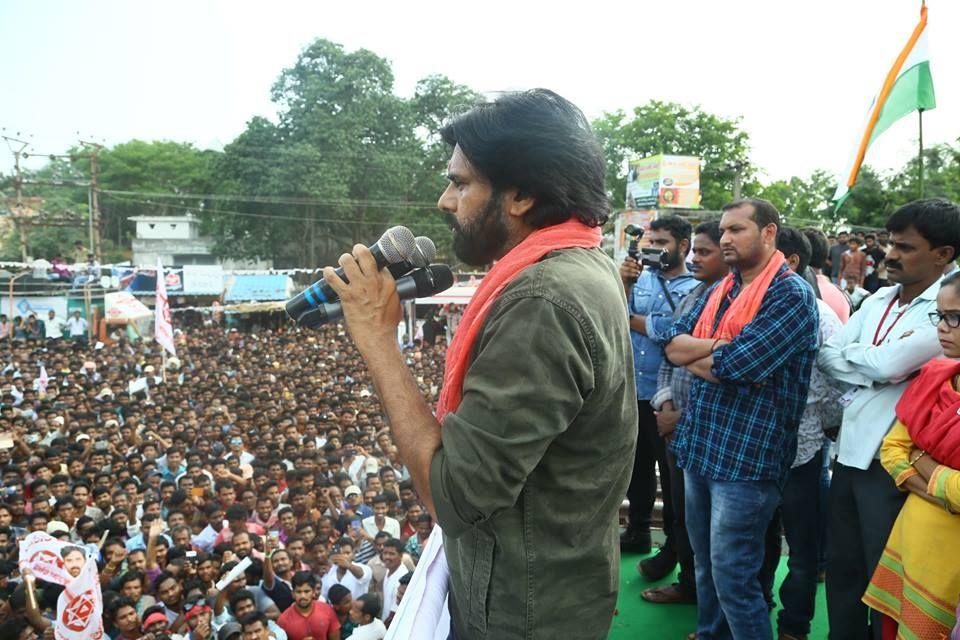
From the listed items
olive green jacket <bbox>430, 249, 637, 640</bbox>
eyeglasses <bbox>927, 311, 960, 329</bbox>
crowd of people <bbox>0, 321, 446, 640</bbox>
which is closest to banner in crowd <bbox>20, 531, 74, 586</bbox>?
crowd of people <bbox>0, 321, 446, 640</bbox>

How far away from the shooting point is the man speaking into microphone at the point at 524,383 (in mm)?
877

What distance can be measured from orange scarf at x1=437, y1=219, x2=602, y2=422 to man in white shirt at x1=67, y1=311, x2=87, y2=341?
13145 millimetres

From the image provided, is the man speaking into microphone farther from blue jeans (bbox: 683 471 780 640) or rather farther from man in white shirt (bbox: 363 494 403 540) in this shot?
man in white shirt (bbox: 363 494 403 540)

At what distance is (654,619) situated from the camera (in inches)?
109

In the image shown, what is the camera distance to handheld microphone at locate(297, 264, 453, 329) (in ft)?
3.78

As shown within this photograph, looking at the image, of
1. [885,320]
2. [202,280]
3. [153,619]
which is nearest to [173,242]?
[202,280]

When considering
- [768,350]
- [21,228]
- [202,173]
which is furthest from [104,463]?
[202,173]

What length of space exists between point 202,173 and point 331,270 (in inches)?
881

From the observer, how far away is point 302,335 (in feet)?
40.7

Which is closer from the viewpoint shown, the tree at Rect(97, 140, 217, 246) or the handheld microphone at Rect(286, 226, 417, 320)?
the handheld microphone at Rect(286, 226, 417, 320)

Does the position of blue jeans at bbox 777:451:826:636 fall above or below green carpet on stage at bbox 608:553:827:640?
above

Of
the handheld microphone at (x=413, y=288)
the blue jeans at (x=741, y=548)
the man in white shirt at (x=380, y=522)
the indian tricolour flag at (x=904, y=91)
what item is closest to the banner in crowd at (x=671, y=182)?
the indian tricolour flag at (x=904, y=91)

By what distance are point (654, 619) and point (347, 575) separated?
1.79 m

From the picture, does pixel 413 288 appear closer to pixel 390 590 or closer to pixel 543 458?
pixel 543 458
